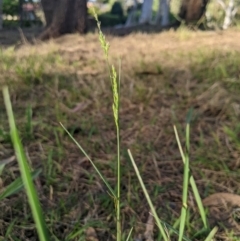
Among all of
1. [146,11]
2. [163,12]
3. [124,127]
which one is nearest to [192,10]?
[124,127]

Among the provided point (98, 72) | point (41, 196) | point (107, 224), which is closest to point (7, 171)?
point (41, 196)

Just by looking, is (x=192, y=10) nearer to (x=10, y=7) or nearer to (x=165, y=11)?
(x=165, y=11)

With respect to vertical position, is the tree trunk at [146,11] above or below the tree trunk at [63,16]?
below

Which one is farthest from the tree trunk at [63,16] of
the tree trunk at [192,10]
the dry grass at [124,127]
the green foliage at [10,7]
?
the green foliage at [10,7]

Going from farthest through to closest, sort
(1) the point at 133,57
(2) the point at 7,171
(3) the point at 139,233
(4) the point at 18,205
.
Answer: (1) the point at 133,57 → (2) the point at 7,171 → (4) the point at 18,205 → (3) the point at 139,233

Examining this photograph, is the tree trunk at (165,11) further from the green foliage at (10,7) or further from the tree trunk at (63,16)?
the tree trunk at (63,16)

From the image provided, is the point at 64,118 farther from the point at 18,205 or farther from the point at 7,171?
the point at 18,205
